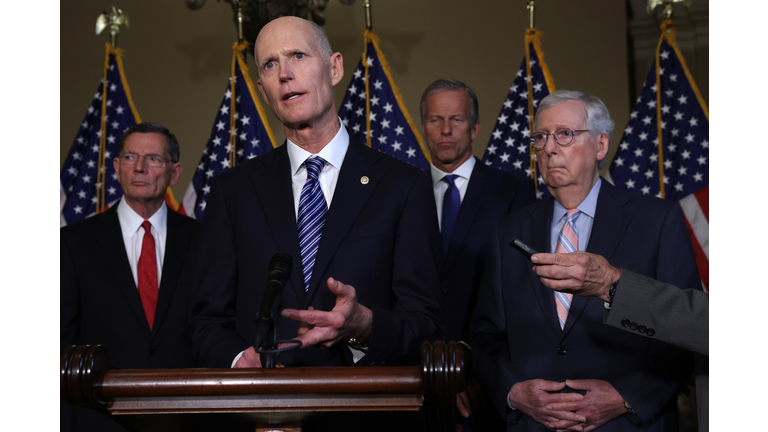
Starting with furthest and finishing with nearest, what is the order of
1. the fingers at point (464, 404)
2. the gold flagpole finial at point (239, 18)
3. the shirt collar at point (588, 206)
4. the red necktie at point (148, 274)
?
the gold flagpole finial at point (239, 18), the red necktie at point (148, 274), the fingers at point (464, 404), the shirt collar at point (588, 206)

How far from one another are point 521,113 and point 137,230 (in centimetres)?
263

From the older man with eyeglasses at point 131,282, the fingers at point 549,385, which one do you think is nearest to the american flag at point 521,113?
the older man with eyeglasses at point 131,282

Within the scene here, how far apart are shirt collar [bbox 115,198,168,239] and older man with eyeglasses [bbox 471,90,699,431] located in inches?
64.4

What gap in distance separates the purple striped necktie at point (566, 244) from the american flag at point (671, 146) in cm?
232

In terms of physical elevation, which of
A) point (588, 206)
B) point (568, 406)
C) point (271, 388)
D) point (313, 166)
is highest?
point (313, 166)

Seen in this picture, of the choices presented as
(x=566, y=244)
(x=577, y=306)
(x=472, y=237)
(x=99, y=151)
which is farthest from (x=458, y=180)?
(x=99, y=151)

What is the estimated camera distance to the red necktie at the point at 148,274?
3104mm

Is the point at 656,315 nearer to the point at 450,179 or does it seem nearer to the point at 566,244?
the point at 566,244

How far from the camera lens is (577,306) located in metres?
2.24

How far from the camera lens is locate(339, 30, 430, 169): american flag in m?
4.82

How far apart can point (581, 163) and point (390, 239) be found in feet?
2.92

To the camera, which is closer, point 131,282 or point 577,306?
point 577,306

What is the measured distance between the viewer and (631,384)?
82.7 inches

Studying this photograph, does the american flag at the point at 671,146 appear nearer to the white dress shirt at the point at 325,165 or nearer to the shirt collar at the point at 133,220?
the shirt collar at the point at 133,220
